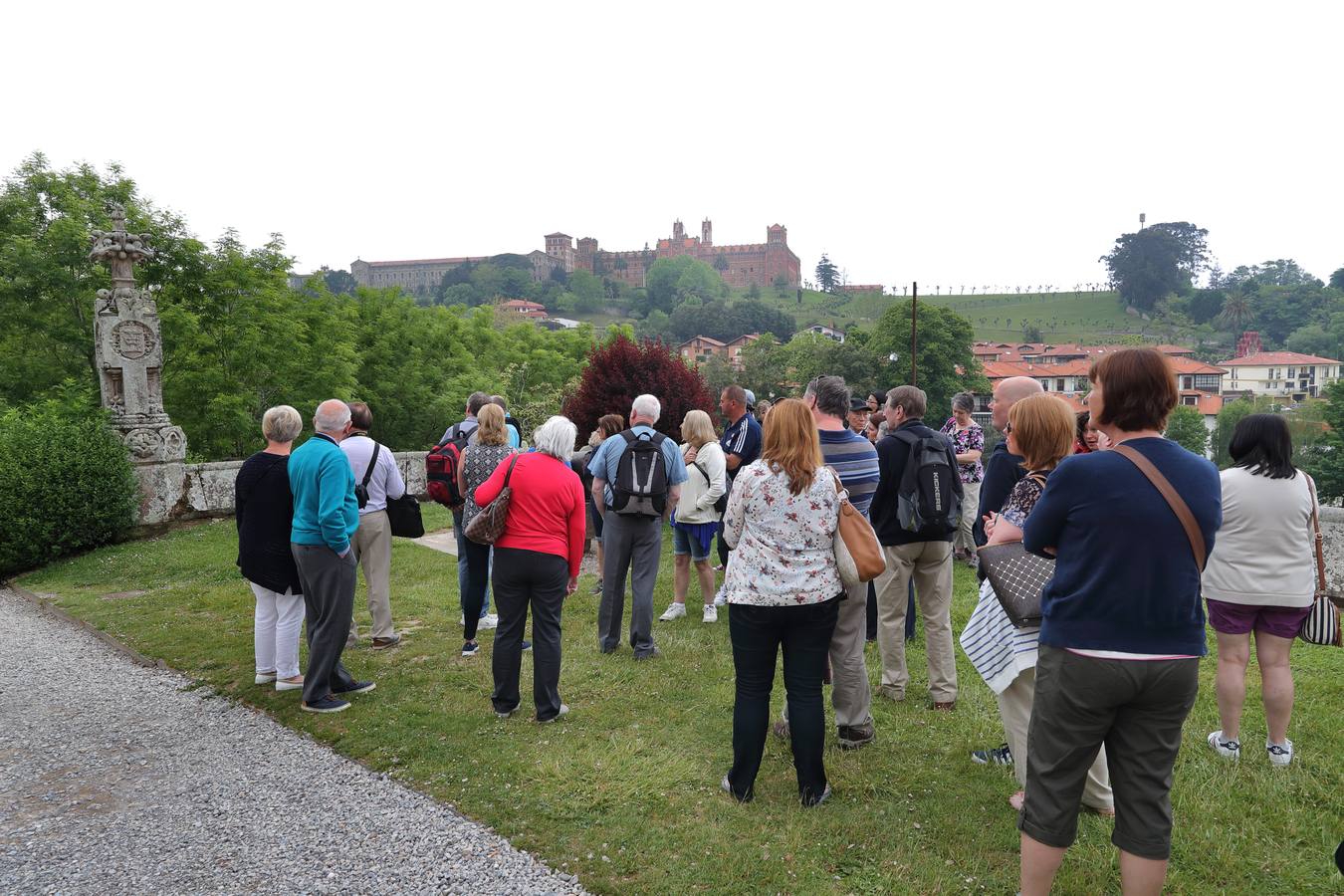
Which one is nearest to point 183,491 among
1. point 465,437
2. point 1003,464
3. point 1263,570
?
point 465,437

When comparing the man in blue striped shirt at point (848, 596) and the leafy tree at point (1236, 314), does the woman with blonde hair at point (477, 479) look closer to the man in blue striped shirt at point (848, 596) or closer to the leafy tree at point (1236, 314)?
the man in blue striped shirt at point (848, 596)

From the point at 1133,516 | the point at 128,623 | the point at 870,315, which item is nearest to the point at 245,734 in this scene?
the point at 128,623

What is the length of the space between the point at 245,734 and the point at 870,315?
12876 cm

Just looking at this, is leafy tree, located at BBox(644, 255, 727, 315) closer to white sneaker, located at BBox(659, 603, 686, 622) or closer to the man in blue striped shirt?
white sneaker, located at BBox(659, 603, 686, 622)

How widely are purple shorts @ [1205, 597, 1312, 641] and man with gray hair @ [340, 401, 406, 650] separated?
521cm

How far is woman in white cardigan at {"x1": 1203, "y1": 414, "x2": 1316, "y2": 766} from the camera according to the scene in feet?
12.6

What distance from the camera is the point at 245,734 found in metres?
4.70

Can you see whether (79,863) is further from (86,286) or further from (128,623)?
(86,286)

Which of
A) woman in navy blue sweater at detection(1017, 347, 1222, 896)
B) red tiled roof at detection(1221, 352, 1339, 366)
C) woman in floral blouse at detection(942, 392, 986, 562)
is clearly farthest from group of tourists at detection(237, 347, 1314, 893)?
red tiled roof at detection(1221, 352, 1339, 366)

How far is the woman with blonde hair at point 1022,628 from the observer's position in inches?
130

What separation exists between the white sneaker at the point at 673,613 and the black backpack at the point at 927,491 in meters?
2.92

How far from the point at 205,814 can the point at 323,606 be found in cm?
137

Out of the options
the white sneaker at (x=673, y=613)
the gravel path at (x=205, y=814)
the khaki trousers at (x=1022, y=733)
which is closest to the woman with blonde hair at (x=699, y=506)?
the white sneaker at (x=673, y=613)

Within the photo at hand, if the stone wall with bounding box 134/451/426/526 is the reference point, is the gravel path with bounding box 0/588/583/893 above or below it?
below
